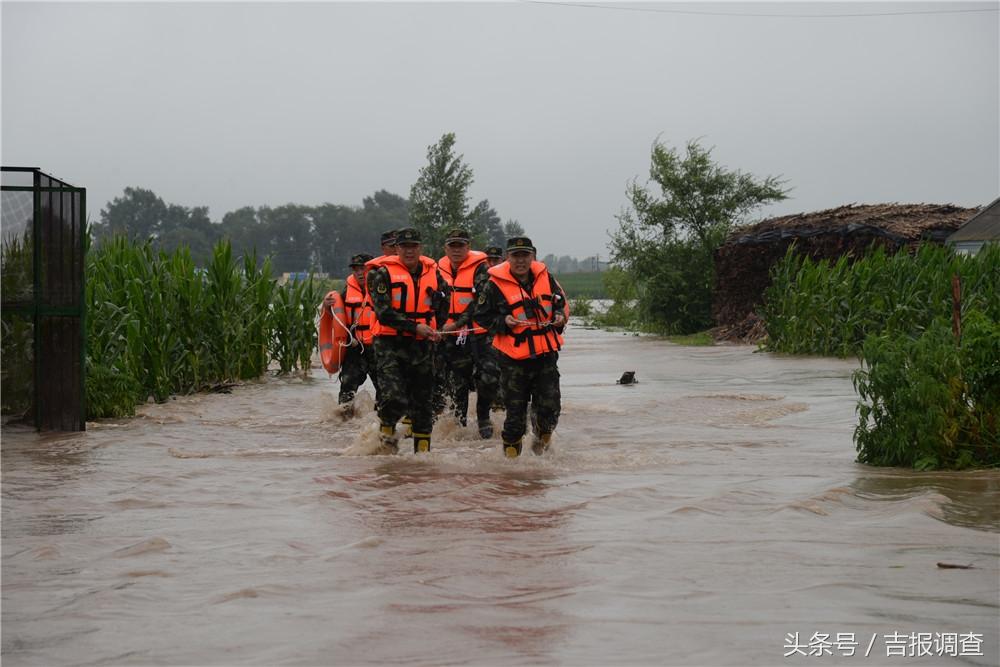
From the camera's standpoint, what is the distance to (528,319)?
10.4m

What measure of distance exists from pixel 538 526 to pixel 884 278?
57.6 ft

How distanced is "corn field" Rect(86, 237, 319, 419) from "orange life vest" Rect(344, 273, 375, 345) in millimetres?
2651

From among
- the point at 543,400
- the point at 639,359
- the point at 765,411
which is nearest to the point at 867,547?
the point at 543,400

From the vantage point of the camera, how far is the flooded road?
17.5 ft

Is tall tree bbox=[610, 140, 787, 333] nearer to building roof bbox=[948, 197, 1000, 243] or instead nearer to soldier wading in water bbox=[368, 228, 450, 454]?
building roof bbox=[948, 197, 1000, 243]

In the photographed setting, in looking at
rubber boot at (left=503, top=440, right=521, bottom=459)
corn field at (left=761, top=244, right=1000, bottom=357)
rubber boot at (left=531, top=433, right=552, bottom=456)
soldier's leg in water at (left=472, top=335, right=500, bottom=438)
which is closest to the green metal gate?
soldier's leg in water at (left=472, top=335, right=500, bottom=438)

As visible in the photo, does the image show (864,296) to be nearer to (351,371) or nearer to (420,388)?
(351,371)

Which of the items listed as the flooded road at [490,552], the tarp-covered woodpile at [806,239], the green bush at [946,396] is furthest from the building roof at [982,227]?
the green bush at [946,396]

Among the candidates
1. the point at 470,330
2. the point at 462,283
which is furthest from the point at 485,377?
the point at 470,330

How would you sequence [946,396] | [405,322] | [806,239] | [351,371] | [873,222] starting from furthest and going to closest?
1. [806,239]
2. [873,222]
3. [351,371]
4. [405,322]
5. [946,396]

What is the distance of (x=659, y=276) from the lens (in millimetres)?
36469

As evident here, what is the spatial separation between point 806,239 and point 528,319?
67.7 feet

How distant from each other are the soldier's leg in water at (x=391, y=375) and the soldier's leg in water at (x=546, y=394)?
119 centimetres

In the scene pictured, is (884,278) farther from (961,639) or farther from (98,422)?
(961,639)
